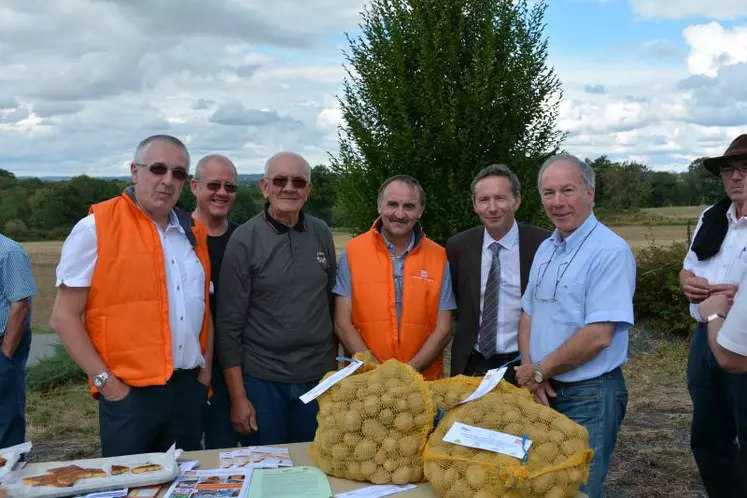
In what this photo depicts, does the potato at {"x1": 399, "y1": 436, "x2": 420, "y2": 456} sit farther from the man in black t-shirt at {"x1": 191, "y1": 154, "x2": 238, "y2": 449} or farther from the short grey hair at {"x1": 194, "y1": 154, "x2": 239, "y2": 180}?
the short grey hair at {"x1": 194, "y1": 154, "x2": 239, "y2": 180}

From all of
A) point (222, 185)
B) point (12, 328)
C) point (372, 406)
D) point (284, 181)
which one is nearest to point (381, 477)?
point (372, 406)

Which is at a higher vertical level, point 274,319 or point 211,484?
point 274,319

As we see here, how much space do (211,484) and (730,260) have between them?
306cm

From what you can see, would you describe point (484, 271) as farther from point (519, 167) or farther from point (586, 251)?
point (519, 167)

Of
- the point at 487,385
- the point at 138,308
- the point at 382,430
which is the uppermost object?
the point at 138,308

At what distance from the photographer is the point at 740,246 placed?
3529 mm

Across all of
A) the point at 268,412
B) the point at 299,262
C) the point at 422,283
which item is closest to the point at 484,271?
the point at 422,283

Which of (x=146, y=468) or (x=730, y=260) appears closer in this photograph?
(x=146, y=468)

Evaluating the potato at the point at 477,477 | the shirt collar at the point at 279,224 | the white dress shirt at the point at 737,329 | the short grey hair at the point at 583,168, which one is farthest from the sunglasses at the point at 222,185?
the white dress shirt at the point at 737,329

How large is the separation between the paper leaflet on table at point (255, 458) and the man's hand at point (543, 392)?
117 cm

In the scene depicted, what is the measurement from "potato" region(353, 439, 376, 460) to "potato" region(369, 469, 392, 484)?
0.22 feet

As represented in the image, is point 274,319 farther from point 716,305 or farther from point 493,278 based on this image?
point 716,305

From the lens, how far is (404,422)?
2.29m

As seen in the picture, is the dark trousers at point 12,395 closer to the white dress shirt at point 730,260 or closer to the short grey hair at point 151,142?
the short grey hair at point 151,142
